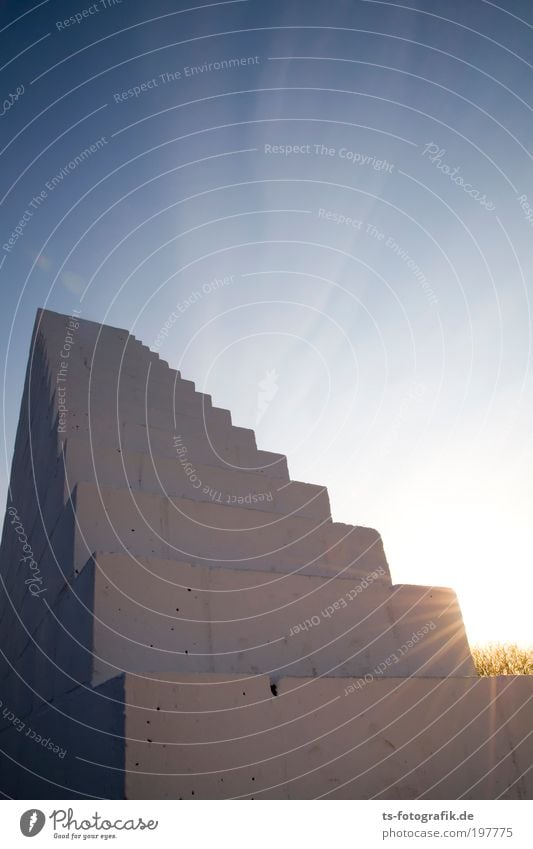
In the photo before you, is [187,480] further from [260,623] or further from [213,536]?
[260,623]

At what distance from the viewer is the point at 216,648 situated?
4.21m

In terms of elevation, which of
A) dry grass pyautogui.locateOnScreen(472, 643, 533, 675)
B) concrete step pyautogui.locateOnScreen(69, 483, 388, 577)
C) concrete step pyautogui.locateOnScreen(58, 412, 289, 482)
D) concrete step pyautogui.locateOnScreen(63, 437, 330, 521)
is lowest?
dry grass pyautogui.locateOnScreen(472, 643, 533, 675)

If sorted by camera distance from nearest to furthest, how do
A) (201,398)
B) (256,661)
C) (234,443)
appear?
(256,661) → (234,443) → (201,398)

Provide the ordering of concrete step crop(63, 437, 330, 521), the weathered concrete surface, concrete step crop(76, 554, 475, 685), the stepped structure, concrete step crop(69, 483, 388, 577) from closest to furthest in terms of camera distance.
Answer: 1. the weathered concrete surface
2. the stepped structure
3. concrete step crop(76, 554, 475, 685)
4. concrete step crop(69, 483, 388, 577)
5. concrete step crop(63, 437, 330, 521)

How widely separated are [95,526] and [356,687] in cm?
257

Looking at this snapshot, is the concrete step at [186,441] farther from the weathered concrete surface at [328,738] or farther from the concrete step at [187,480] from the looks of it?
the weathered concrete surface at [328,738]

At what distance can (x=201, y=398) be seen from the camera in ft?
26.9

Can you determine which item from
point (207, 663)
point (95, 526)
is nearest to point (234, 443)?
point (95, 526)

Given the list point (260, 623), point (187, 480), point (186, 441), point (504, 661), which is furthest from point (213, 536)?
point (504, 661)

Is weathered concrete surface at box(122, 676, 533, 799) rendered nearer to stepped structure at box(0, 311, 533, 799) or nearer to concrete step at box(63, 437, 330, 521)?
stepped structure at box(0, 311, 533, 799)

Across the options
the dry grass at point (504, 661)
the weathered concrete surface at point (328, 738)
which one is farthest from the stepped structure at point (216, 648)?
the dry grass at point (504, 661)

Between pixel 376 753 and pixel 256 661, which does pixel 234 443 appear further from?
pixel 376 753

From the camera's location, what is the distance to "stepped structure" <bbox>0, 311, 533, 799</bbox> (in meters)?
3.27

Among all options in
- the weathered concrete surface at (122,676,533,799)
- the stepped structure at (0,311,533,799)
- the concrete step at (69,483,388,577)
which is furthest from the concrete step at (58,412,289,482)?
the weathered concrete surface at (122,676,533,799)
